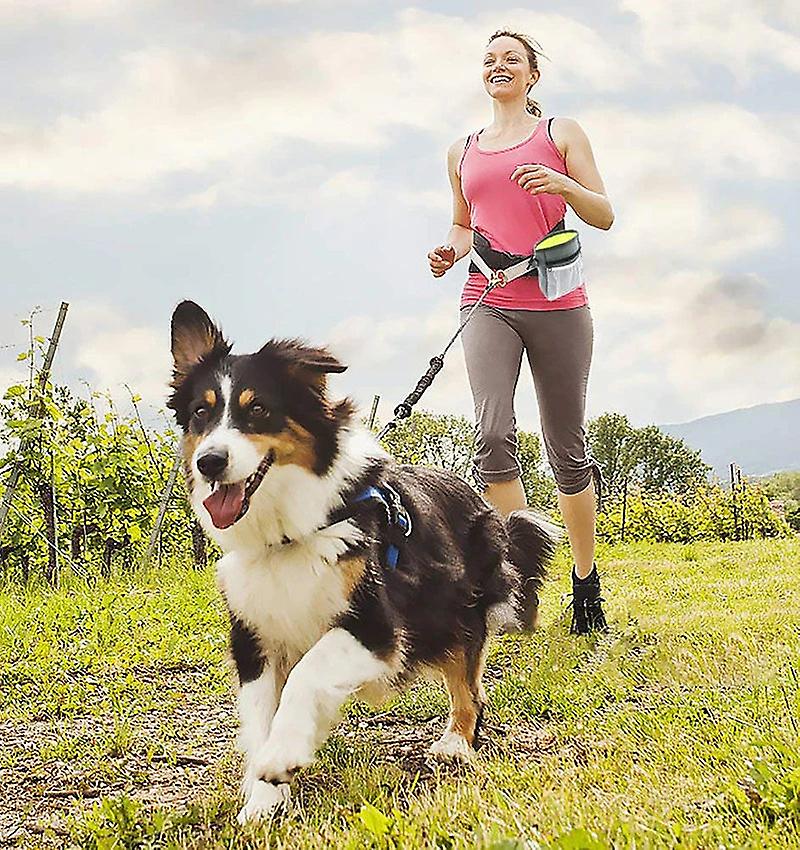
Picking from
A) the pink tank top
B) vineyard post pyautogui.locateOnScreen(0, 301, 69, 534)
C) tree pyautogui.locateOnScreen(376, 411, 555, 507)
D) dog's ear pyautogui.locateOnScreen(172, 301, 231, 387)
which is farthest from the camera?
tree pyautogui.locateOnScreen(376, 411, 555, 507)

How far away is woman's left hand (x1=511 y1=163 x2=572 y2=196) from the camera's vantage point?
4.66 meters

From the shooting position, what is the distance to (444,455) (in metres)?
16.8

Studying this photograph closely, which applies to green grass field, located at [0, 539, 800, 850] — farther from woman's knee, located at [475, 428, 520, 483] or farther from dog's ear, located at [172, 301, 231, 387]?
dog's ear, located at [172, 301, 231, 387]

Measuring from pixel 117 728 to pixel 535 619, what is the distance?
2.43 meters

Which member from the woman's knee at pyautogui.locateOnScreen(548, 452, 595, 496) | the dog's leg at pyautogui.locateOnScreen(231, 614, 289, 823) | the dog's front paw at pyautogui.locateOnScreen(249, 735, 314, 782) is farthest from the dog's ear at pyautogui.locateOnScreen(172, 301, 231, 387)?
the woman's knee at pyautogui.locateOnScreen(548, 452, 595, 496)

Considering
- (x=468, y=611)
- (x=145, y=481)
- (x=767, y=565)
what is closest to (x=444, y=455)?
(x=767, y=565)

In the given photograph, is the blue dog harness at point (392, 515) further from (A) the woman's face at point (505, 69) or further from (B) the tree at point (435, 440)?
(B) the tree at point (435, 440)

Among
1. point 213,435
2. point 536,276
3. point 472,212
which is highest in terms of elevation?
point 472,212

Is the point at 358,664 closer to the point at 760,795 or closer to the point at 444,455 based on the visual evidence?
the point at 760,795

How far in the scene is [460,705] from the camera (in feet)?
12.5

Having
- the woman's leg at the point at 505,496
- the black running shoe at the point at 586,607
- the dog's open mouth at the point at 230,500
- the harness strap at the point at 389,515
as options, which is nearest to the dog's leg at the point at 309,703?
the harness strap at the point at 389,515

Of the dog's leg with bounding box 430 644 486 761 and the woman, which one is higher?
the woman

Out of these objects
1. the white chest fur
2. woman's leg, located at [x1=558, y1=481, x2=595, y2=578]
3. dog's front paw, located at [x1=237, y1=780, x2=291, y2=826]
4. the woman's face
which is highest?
the woman's face

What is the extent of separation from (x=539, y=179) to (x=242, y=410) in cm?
208
